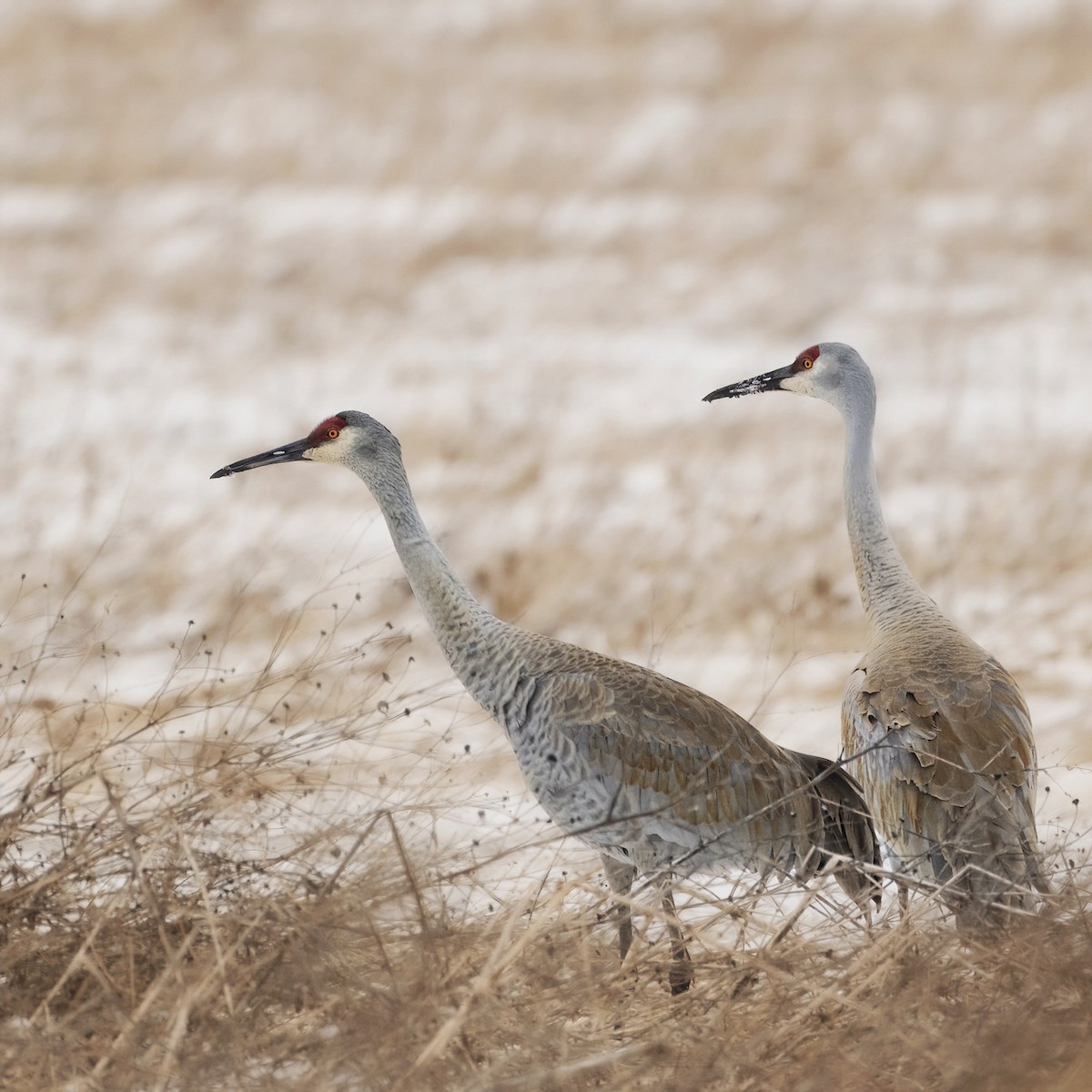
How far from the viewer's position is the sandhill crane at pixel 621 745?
4.22m

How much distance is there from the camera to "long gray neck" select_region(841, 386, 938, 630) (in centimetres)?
498

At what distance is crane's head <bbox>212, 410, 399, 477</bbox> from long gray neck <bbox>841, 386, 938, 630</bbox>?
1496 mm

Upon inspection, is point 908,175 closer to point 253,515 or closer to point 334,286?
point 334,286

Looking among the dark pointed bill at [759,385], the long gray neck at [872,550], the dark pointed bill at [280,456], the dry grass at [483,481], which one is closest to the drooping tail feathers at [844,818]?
the dry grass at [483,481]

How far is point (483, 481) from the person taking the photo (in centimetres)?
873

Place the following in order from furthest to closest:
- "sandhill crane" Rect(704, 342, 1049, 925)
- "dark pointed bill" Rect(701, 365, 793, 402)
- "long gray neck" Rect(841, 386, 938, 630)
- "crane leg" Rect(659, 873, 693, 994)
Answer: "dark pointed bill" Rect(701, 365, 793, 402) < "long gray neck" Rect(841, 386, 938, 630) < "sandhill crane" Rect(704, 342, 1049, 925) < "crane leg" Rect(659, 873, 693, 994)

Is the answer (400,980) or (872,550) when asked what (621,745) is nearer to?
(872,550)

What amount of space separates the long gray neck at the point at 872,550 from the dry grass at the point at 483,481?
68 cm

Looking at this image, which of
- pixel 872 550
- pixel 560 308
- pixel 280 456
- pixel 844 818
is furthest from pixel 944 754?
pixel 560 308

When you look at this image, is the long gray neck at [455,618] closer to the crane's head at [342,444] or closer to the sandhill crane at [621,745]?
the sandhill crane at [621,745]

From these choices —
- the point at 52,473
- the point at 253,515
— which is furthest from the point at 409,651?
the point at 52,473

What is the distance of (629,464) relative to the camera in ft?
29.7

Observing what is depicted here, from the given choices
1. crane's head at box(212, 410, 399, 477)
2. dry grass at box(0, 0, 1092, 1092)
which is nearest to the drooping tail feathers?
dry grass at box(0, 0, 1092, 1092)

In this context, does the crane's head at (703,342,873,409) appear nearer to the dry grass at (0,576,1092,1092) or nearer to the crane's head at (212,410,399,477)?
the crane's head at (212,410,399,477)
